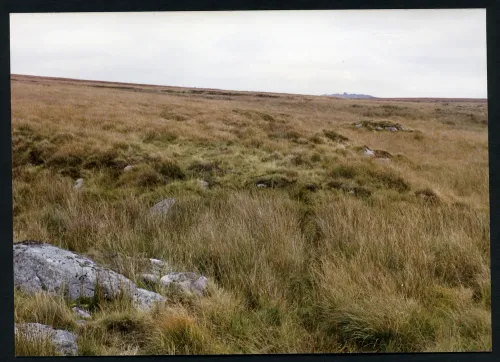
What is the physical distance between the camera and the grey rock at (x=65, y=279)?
4340mm

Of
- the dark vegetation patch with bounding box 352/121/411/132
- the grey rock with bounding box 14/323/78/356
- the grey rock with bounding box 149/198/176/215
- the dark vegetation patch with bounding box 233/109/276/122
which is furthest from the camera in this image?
the dark vegetation patch with bounding box 233/109/276/122

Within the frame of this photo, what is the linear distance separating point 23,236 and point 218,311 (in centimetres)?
274

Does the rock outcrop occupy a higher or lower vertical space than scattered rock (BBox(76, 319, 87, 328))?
A: higher

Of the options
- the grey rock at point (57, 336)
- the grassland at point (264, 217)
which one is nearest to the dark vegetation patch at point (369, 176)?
the grassland at point (264, 217)

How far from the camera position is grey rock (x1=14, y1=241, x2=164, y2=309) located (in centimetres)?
434

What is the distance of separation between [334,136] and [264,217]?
424 centimetres

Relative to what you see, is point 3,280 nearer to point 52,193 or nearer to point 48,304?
point 48,304

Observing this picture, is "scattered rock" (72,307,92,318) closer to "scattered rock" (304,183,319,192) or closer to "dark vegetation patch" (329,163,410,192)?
"scattered rock" (304,183,319,192)

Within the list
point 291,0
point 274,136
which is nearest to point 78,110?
point 274,136

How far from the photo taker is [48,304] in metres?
4.14

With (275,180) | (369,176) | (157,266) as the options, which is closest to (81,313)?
(157,266)

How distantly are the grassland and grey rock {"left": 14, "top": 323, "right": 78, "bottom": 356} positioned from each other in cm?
10

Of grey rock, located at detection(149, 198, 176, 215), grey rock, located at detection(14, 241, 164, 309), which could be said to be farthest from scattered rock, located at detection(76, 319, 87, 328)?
grey rock, located at detection(149, 198, 176, 215)

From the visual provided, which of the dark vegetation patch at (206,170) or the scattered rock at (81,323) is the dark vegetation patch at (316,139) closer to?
the dark vegetation patch at (206,170)
